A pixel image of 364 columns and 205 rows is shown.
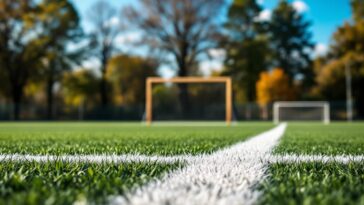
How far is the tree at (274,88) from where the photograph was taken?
99.5ft

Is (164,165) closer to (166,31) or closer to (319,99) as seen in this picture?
(166,31)

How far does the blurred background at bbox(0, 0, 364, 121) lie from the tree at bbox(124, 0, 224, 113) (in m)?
0.08

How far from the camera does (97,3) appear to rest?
30141 millimetres

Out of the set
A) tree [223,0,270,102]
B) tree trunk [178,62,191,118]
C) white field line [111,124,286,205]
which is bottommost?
white field line [111,124,286,205]

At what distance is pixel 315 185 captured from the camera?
127 centimetres

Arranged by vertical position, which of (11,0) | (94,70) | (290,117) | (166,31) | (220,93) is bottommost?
(290,117)

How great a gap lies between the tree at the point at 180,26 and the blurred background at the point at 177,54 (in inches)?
3.0

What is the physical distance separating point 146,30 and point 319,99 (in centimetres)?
1645

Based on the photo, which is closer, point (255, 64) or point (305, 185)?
point (305, 185)

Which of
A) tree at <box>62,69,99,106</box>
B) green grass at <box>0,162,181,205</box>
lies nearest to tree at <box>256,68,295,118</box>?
tree at <box>62,69,99,106</box>

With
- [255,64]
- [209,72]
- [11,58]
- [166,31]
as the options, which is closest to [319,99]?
[255,64]

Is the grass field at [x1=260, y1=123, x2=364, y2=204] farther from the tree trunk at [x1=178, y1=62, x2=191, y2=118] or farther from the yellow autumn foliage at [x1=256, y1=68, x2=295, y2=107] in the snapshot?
the yellow autumn foliage at [x1=256, y1=68, x2=295, y2=107]

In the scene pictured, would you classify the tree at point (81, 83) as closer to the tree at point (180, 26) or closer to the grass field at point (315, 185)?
the tree at point (180, 26)

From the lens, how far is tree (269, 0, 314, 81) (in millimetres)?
34719
